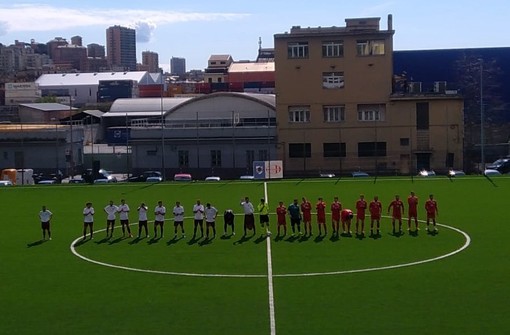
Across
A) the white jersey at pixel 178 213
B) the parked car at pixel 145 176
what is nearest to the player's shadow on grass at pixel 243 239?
the white jersey at pixel 178 213

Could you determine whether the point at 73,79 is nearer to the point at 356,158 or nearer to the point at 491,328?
the point at 356,158

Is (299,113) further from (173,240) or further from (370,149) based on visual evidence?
(173,240)

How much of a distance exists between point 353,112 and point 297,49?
741 centimetres

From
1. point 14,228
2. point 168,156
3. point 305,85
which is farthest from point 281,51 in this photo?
point 14,228

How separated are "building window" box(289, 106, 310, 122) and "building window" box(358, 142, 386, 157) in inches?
207

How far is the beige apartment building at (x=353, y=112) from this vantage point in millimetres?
61156

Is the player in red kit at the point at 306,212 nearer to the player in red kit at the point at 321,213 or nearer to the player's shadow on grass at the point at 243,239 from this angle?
the player in red kit at the point at 321,213

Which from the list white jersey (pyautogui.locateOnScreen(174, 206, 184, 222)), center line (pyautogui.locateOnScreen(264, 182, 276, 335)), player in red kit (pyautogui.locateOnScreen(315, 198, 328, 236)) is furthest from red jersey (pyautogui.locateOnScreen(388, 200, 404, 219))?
white jersey (pyautogui.locateOnScreen(174, 206, 184, 222))

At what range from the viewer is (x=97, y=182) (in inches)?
2080

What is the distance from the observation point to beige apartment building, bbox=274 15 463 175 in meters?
61.2

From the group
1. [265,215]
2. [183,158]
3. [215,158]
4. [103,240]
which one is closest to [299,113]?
[215,158]

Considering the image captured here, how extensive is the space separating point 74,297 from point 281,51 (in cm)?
4678

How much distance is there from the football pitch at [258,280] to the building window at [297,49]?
29995 millimetres

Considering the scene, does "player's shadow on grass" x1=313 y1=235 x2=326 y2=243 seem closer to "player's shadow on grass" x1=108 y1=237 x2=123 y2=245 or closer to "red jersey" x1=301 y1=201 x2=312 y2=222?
"red jersey" x1=301 y1=201 x2=312 y2=222
